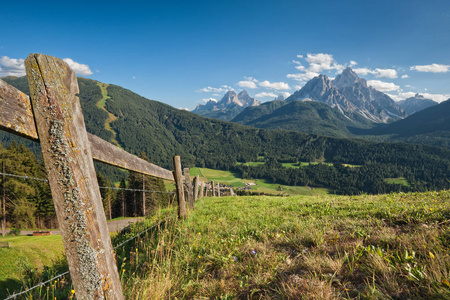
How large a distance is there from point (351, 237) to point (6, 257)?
450 inches

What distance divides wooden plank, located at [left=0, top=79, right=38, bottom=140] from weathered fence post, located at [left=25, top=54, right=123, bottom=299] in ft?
0.17

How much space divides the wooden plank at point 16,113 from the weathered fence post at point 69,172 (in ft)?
0.17

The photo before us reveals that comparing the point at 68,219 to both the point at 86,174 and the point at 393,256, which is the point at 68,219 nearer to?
the point at 86,174

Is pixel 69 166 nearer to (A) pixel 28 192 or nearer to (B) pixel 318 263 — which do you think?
(B) pixel 318 263

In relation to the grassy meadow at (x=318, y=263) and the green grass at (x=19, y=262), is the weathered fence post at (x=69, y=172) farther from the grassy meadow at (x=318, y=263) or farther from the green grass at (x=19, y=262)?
the green grass at (x=19, y=262)

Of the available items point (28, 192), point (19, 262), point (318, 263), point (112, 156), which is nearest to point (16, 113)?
point (112, 156)

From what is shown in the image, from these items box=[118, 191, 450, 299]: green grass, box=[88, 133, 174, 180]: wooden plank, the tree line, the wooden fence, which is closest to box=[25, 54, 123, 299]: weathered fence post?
the wooden fence

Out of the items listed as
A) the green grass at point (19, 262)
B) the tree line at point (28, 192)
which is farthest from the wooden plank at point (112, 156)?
the tree line at point (28, 192)

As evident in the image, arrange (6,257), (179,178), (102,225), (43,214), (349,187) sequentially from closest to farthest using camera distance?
(102,225) < (179,178) < (6,257) < (43,214) < (349,187)

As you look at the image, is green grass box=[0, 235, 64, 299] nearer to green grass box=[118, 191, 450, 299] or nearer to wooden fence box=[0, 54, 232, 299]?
green grass box=[118, 191, 450, 299]

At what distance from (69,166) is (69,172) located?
0.18ft

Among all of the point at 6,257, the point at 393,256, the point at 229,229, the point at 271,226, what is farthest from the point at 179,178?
the point at 6,257

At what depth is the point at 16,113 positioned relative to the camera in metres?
1.62

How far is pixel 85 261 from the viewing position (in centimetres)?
188
